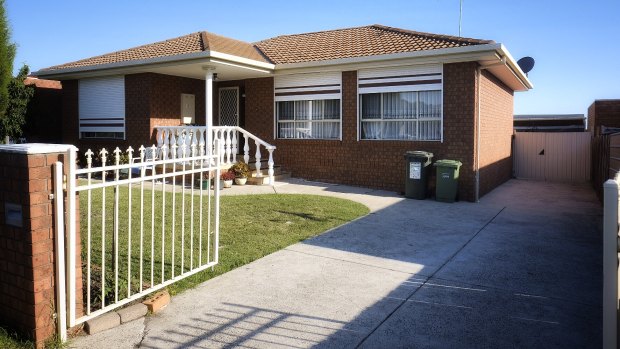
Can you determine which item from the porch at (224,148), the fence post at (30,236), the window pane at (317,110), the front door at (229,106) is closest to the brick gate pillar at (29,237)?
the fence post at (30,236)

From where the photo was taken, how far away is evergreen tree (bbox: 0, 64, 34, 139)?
15.6 metres

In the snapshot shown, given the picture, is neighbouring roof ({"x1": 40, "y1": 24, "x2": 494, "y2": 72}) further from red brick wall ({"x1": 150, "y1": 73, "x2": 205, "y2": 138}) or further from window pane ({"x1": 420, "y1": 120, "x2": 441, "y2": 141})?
window pane ({"x1": 420, "y1": 120, "x2": 441, "y2": 141})

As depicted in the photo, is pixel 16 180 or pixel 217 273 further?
pixel 217 273

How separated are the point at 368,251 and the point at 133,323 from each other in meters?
3.41

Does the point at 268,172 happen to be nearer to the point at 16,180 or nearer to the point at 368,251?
the point at 368,251

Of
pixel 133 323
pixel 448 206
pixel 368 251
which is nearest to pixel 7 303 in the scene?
pixel 133 323

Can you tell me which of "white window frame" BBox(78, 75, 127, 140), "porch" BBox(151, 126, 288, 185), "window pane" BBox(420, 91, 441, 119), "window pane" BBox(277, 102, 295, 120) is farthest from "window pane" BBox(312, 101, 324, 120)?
"white window frame" BBox(78, 75, 127, 140)

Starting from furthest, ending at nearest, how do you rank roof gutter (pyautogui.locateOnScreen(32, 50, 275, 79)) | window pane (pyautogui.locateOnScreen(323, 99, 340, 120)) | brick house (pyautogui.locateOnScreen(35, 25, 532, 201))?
1. window pane (pyautogui.locateOnScreen(323, 99, 340, 120))
2. roof gutter (pyautogui.locateOnScreen(32, 50, 275, 79))
3. brick house (pyautogui.locateOnScreen(35, 25, 532, 201))

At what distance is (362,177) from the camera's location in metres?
13.6

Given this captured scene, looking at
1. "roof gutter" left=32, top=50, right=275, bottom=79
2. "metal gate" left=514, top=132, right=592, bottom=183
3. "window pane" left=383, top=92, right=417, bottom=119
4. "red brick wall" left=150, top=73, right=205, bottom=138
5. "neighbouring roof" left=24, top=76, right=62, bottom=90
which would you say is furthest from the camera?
"neighbouring roof" left=24, top=76, right=62, bottom=90

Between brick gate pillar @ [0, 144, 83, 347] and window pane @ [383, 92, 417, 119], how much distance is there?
10.3 metres

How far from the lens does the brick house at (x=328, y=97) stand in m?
12.1

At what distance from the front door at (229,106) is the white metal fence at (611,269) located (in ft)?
47.4

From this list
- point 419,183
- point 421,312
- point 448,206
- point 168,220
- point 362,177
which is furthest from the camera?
point 362,177
